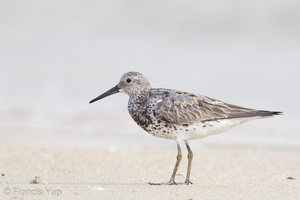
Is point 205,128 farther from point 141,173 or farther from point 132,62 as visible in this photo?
point 132,62

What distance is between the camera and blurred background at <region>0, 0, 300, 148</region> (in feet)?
44.3

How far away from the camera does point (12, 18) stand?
25906mm

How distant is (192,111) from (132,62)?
11773 mm

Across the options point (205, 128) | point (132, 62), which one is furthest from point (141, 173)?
point (132, 62)

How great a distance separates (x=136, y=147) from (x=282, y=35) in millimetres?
12895

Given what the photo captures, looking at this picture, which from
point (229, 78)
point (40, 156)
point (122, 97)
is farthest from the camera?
point (229, 78)

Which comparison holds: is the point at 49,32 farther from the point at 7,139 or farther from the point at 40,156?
the point at 40,156

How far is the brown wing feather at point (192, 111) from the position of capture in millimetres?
7516

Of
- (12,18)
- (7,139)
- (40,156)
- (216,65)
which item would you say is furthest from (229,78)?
(12,18)

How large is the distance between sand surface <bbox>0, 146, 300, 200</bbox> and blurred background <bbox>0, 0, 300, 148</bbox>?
50.6 inches

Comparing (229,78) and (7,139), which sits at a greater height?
(229,78)

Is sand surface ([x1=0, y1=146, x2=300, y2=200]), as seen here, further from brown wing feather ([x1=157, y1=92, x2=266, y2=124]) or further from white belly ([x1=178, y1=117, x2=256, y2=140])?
brown wing feather ([x1=157, y1=92, x2=266, y2=124])

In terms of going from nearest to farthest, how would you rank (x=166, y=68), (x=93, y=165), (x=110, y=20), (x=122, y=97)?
(x=93, y=165), (x=122, y=97), (x=166, y=68), (x=110, y=20)

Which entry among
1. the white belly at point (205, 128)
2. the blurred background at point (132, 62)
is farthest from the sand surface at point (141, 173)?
the blurred background at point (132, 62)
